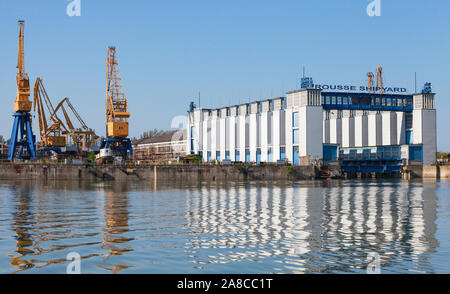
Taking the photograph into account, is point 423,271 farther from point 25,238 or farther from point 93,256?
point 25,238

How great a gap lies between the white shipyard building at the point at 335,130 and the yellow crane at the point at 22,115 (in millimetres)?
53161

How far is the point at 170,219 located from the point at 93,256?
12125 mm

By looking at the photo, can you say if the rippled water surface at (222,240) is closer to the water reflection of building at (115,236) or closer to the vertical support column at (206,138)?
the water reflection of building at (115,236)

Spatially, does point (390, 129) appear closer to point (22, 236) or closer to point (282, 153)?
point (282, 153)

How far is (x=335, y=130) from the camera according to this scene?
150250 mm

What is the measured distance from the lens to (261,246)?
69.8ft

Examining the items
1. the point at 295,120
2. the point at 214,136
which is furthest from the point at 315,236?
the point at 214,136

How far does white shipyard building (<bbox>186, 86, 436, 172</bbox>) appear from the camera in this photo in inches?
4815

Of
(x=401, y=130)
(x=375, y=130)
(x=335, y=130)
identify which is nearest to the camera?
(x=401, y=130)

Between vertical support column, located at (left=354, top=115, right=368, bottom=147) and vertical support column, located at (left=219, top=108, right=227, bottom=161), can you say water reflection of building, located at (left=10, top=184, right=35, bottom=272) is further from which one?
vertical support column, located at (left=219, top=108, right=227, bottom=161)

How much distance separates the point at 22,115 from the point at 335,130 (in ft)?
266

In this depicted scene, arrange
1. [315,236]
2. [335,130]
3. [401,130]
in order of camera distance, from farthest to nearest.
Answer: [335,130] < [401,130] < [315,236]

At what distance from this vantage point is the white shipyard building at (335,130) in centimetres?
12231

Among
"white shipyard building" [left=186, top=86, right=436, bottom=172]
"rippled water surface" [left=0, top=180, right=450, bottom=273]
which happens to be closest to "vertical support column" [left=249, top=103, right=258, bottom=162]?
"white shipyard building" [left=186, top=86, right=436, bottom=172]
